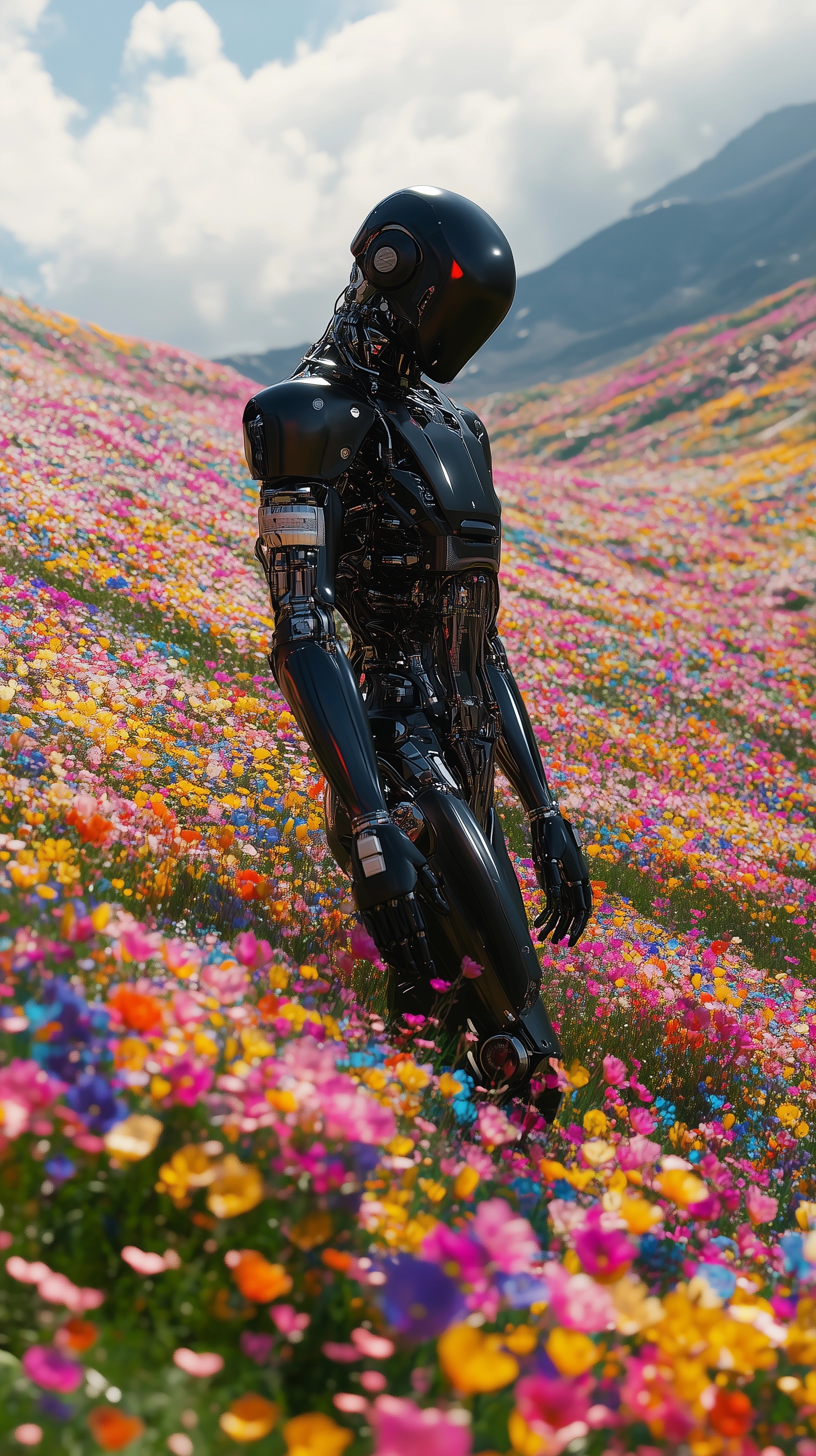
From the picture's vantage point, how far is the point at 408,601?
3.25 metres

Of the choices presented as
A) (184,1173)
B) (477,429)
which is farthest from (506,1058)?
(477,429)

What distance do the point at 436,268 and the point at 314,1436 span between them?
312 centimetres

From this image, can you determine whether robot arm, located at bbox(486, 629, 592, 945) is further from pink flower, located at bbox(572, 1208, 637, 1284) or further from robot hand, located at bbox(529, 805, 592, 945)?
pink flower, located at bbox(572, 1208, 637, 1284)

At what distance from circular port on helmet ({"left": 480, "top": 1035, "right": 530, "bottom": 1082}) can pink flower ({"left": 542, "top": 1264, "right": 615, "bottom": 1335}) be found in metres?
1.59

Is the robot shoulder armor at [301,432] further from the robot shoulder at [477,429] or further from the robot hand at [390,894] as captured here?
the robot hand at [390,894]

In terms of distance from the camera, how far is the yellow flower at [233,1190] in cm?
138

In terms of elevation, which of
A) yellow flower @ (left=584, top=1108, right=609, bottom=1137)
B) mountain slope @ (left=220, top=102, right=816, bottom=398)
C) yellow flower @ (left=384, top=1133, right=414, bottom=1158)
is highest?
mountain slope @ (left=220, top=102, right=816, bottom=398)

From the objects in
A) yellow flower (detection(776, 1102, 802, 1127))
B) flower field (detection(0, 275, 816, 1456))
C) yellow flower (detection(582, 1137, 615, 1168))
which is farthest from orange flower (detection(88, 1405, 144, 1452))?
yellow flower (detection(776, 1102, 802, 1127))

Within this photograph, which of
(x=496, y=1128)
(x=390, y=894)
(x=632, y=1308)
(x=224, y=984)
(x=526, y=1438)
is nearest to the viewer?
(x=526, y=1438)

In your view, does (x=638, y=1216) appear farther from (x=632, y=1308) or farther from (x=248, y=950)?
(x=248, y=950)

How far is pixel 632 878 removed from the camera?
709 cm

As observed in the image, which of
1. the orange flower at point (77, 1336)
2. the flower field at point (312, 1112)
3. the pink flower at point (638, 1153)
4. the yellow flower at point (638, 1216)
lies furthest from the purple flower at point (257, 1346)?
the pink flower at point (638, 1153)

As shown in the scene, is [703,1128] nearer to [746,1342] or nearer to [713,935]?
[746,1342]

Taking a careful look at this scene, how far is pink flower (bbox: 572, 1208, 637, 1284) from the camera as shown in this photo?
4.75 feet
